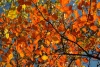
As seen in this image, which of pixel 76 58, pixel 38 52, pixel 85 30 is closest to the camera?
pixel 76 58

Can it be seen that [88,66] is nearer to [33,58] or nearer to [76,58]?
[76,58]

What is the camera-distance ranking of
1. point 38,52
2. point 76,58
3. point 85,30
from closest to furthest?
point 76,58 → point 85,30 → point 38,52

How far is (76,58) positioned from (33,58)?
359cm

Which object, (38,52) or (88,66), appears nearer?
(88,66)

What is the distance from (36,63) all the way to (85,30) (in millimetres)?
3883

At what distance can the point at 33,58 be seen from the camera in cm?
1396

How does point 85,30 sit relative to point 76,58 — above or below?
above

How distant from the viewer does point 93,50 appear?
1204 centimetres

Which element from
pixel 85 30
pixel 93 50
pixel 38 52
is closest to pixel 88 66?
pixel 93 50

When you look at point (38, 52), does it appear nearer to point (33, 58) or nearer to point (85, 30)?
point (33, 58)

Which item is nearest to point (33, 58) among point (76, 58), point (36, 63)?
point (36, 63)

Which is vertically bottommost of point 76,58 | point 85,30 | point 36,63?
point 36,63

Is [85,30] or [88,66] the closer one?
[88,66]

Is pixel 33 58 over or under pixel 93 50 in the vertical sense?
under
